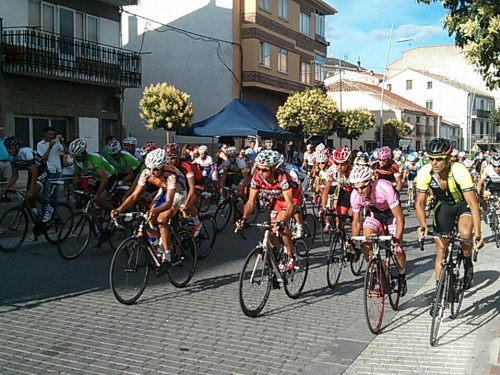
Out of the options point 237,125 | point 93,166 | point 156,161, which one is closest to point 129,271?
point 156,161

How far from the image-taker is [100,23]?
77.3 ft

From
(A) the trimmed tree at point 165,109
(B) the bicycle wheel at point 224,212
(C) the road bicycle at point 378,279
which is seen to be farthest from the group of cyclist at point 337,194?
(A) the trimmed tree at point 165,109

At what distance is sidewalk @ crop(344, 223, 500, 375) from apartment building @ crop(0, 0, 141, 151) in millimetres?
15404

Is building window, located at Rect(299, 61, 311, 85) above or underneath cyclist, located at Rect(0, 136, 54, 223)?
above

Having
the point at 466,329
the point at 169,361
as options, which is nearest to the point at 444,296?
the point at 466,329

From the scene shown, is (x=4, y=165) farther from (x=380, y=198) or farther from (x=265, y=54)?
(x=265, y=54)

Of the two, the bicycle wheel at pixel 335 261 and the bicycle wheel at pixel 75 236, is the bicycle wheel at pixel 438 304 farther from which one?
the bicycle wheel at pixel 75 236

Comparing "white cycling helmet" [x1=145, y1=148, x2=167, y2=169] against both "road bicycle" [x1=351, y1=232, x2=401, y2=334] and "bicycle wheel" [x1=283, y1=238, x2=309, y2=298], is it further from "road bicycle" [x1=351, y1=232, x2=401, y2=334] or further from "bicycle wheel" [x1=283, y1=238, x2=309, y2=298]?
"road bicycle" [x1=351, y1=232, x2=401, y2=334]

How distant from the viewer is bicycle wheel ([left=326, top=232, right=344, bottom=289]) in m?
8.05

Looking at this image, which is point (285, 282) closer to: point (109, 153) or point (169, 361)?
point (169, 361)

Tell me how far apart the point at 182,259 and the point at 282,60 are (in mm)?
27823

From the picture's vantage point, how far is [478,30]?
12344 millimetres

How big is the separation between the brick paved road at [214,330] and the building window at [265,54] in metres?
24.3

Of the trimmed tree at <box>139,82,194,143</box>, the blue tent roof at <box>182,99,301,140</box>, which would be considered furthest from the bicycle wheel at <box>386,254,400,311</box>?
A: the trimmed tree at <box>139,82,194,143</box>
